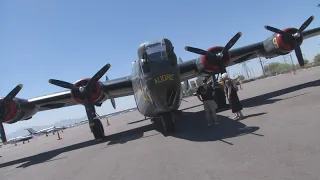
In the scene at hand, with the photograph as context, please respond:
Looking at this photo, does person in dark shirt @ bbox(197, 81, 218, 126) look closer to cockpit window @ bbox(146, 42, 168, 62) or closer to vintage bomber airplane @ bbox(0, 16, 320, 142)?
vintage bomber airplane @ bbox(0, 16, 320, 142)

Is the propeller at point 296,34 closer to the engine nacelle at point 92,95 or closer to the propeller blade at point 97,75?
the propeller blade at point 97,75

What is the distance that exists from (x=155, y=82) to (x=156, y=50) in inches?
66.3

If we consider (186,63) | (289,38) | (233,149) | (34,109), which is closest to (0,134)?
(34,109)

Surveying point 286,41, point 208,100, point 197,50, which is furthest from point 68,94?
point 286,41

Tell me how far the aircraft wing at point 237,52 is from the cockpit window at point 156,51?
5.80 m

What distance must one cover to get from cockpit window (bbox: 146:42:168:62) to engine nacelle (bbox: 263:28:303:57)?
37.0ft

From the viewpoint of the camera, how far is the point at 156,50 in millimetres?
12789

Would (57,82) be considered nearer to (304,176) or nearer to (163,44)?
(163,44)

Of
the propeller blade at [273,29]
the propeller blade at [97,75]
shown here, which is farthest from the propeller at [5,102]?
the propeller blade at [273,29]

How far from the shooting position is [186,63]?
20.3 metres

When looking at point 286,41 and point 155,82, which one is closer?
point 155,82

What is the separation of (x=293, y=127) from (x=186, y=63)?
12640 millimetres

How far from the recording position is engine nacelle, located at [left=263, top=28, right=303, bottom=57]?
788 inches

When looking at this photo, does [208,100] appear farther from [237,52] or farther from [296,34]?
[296,34]
